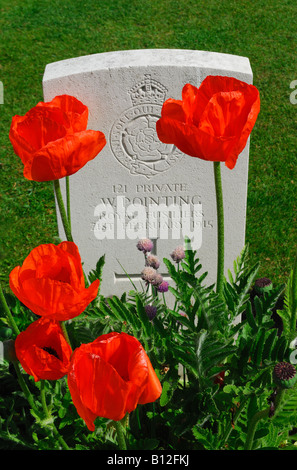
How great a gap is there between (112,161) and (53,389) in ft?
3.19

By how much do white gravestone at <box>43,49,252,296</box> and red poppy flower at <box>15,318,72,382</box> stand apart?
3.22 ft

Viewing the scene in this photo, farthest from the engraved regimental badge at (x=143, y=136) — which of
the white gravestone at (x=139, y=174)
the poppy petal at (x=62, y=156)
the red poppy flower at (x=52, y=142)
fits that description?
the poppy petal at (x=62, y=156)

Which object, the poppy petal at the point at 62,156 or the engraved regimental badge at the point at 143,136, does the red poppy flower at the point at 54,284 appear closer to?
the poppy petal at the point at 62,156

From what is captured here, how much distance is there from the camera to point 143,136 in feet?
7.02

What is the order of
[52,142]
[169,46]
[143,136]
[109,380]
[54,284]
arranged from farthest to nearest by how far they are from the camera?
[169,46] → [143,136] → [52,142] → [54,284] → [109,380]

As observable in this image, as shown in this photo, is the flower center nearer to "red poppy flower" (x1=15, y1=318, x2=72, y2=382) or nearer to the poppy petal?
"red poppy flower" (x1=15, y1=318, x2=72, y2=382)

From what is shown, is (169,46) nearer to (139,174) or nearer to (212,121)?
Answer: (139,174)

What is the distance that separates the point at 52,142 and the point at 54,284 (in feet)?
1.39

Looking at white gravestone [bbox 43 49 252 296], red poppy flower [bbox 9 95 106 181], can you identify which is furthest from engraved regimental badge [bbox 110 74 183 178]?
red poppy flower [bbox 9 95 106 181]

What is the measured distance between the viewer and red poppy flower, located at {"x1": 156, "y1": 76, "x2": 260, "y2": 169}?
3.87 feet

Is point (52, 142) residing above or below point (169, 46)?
below

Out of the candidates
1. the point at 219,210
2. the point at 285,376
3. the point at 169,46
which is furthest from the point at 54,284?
the point at 169,46

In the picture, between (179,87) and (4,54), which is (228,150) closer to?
(179,87)

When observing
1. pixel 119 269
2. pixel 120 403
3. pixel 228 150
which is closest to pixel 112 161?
pixel 119 269
